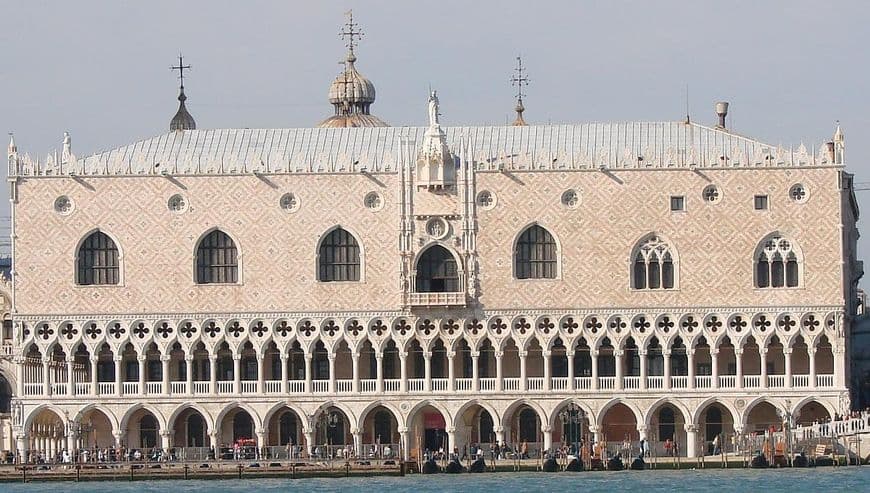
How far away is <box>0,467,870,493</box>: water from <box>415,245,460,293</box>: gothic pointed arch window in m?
9.97

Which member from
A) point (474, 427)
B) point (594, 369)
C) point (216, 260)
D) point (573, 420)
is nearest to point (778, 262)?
point (594, 369)

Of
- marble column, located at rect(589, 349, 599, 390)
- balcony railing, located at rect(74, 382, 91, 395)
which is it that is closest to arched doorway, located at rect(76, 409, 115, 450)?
balcony railing, located at rect(74, 382, 91, 395)

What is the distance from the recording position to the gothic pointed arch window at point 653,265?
109 metres

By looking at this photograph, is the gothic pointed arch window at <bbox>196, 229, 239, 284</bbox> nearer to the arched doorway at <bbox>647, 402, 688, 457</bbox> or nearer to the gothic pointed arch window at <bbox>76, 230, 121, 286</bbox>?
the gothic pointed arch window at <bbox>76, 230, 121, 286</bbox>

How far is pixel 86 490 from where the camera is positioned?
9706cm

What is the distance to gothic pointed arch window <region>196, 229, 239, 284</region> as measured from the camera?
11019 centimetres

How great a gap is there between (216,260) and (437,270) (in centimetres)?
→ 752

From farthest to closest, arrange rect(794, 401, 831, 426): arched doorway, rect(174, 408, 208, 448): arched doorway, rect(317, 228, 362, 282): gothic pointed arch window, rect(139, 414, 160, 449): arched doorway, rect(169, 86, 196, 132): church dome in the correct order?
rect(169, 86, 196, 132): church dome → rect(139, 414, 160, 449): arched doorway → rect(174, 408, 208, 448): arched doorway → rect(317, 228, 362, 282): gothic pointed arch window → rect(794, 401, 831, 426): arched doorway

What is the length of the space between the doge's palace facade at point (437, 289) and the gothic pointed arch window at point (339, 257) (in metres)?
0.08

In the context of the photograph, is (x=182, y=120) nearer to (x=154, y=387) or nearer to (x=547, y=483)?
(x=154, y=387)

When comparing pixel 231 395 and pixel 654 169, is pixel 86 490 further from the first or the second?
pixel 654 169

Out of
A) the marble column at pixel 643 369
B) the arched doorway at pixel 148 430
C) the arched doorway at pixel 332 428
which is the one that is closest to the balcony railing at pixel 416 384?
the arched doorway at pixel 332 428

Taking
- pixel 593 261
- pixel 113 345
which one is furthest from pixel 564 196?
pixel 113 345

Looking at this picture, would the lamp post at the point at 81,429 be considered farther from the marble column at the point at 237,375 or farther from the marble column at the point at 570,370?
the marble column at the point at 570,370
